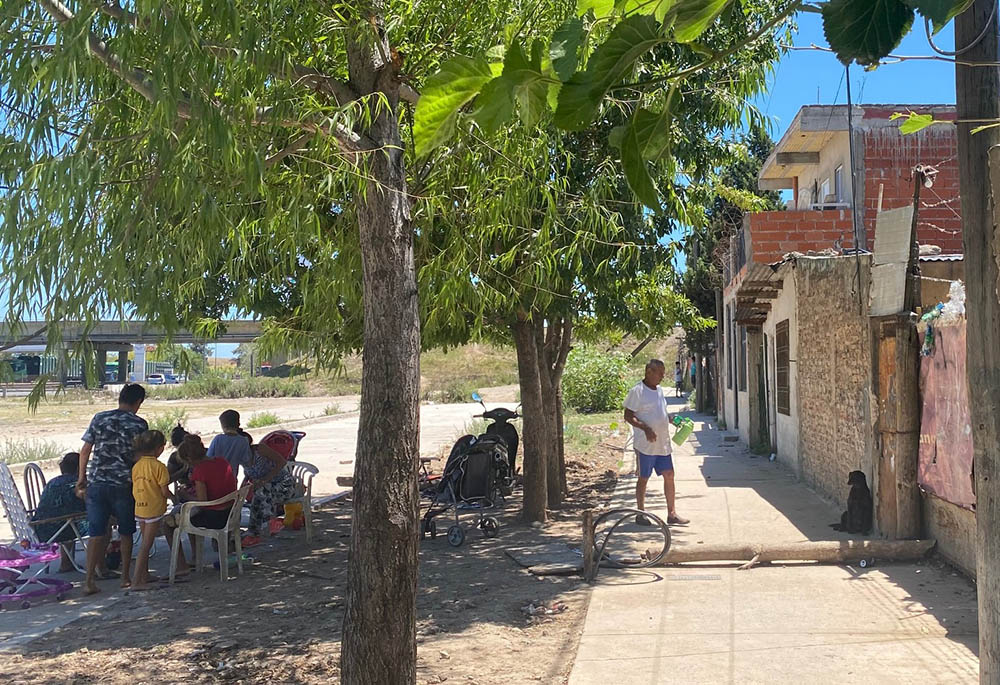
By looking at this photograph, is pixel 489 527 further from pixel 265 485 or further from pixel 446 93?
pixel 446 93

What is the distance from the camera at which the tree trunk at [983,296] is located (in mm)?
2701

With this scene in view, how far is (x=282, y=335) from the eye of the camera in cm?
864

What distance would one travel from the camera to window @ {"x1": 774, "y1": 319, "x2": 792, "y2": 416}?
1434 centimetres

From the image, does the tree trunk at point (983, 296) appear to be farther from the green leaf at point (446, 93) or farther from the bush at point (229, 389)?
the bush at point (229, 389)

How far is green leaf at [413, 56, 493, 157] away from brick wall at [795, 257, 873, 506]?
7.79m

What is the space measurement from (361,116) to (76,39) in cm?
174

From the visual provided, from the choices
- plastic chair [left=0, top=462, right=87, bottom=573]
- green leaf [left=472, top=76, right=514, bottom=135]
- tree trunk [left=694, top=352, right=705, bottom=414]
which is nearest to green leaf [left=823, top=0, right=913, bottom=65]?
green leaf [left=472, top=76, right=514, bottom=135]

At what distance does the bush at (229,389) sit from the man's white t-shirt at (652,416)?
5136 centimetres

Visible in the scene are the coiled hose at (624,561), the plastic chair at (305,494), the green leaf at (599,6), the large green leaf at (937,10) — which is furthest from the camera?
the plastic chair at (305,494)

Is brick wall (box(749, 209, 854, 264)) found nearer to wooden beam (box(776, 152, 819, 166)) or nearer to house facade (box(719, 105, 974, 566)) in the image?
house facade (box(719, 105, 974, 566))

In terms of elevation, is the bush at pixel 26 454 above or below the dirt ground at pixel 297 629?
above

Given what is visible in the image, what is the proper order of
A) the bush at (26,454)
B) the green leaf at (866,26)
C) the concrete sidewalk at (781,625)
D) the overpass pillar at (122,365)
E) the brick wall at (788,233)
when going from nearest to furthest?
the green leaf at (866,26), the concrete sidewalk at (781,625), the brick wall at (788,233), the bush at (26,454), the overpass pillar at (122,365)

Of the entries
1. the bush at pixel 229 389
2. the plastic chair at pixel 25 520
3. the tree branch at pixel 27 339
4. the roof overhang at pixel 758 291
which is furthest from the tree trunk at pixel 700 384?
the bush at pixel 229 389

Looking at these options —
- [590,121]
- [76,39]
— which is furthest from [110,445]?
[590,121]
